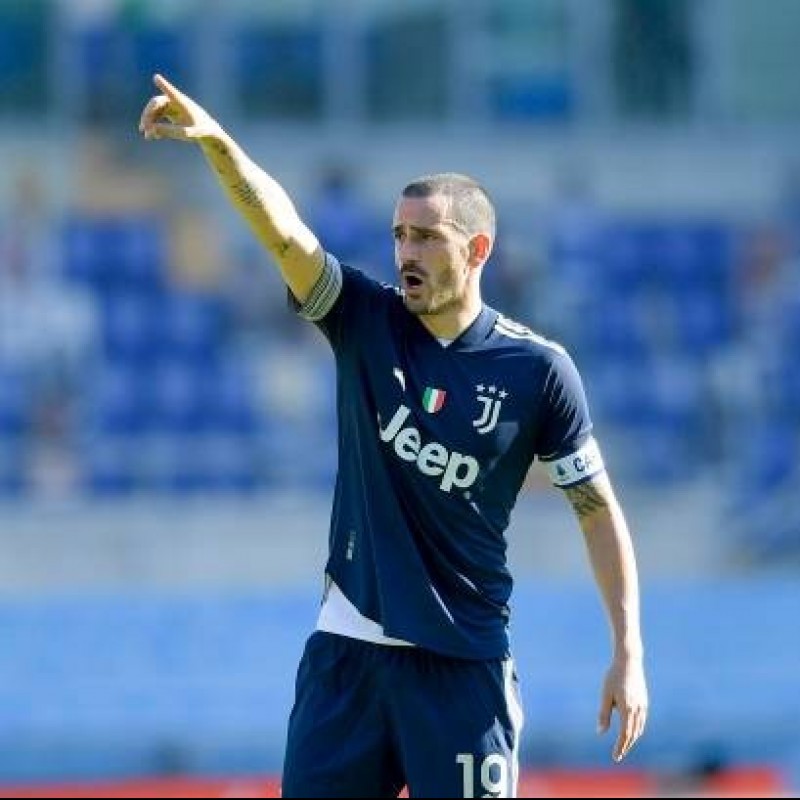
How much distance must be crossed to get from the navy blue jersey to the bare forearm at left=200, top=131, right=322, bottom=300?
0.06 m

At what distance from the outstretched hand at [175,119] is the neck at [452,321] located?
2.42 ft

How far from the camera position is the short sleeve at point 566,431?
6008 millimetres

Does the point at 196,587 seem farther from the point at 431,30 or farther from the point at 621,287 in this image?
the point at 431,30

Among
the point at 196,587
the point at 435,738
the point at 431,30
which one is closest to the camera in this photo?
the point at 435,738

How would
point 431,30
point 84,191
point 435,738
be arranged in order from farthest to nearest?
point 431,30 < point 84,191 < point 435,738

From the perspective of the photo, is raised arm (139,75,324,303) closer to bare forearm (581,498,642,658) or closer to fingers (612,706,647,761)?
bare forearm (581,498,642,658)

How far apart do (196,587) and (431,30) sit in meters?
7.28

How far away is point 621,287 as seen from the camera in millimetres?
18234

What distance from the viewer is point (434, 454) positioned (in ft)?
19.4

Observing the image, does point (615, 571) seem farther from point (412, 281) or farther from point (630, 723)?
point (412, 281)

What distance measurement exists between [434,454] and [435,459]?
0.04ft

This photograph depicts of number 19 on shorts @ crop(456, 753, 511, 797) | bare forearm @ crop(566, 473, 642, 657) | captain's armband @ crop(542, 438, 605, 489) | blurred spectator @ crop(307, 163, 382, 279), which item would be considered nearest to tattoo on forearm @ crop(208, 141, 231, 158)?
captain's armband @ crop(542, 438, 605, 489)

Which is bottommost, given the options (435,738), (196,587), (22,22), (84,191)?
(196,587)

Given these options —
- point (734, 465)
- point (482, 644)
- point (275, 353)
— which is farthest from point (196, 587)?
point (482, 644)
